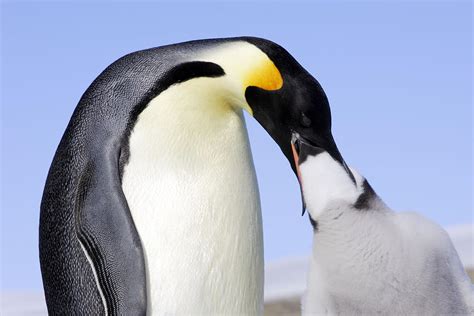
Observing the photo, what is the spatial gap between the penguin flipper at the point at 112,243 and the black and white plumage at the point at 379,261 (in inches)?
31.1

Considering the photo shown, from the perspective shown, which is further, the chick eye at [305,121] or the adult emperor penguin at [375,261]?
the chick eye at [305,121]

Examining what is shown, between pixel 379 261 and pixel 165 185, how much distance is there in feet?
3.42

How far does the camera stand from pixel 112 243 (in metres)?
2.95

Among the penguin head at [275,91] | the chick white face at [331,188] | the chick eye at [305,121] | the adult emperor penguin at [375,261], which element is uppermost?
the penguin head at [275,91]

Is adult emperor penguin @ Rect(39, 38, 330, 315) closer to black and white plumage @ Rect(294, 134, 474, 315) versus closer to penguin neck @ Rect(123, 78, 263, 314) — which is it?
penguin neck @ Rect(123, 78, 263, 314)

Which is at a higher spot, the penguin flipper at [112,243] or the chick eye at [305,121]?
the chick eye at [305,121]

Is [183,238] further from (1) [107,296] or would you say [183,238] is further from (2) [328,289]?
(2) [328,289]

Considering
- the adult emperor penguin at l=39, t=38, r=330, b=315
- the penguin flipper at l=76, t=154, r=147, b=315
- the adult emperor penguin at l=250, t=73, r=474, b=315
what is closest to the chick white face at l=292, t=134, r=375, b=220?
the adult emperor penguin at l=250, t=73, r=474, b=315

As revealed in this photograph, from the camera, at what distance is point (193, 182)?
3127mm

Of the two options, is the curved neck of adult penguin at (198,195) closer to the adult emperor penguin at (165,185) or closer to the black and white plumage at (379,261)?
the adult emperor penguin at (165,185)

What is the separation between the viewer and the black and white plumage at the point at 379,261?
2295 millimetres

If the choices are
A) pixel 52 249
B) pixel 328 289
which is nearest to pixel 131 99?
pixel 52 249

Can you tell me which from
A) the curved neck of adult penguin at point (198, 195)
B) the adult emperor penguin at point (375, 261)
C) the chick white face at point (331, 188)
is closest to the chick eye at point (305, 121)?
the curved neck of adult penguin at point (198, 195)

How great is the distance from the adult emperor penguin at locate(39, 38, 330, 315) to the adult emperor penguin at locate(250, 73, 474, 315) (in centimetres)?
75
